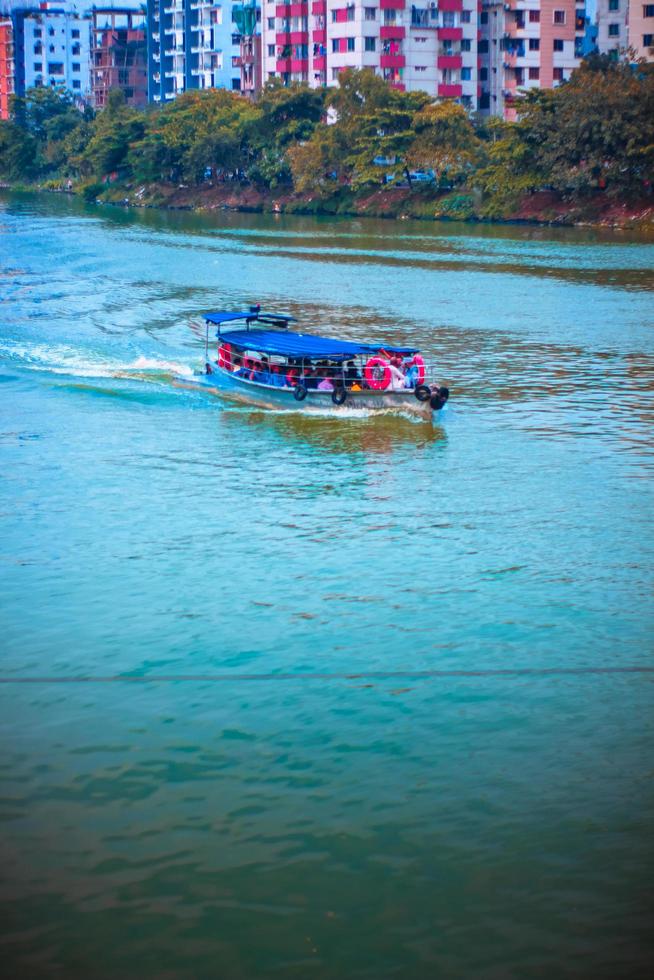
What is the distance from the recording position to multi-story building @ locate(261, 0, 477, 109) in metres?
110

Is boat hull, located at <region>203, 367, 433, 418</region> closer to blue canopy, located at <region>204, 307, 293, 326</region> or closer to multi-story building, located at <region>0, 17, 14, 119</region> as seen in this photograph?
blue canopy, located at <region>204, 307, 293, 326</region>

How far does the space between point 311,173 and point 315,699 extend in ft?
286

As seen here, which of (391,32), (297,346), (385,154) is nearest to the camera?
(297,346)

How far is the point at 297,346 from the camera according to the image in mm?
31766

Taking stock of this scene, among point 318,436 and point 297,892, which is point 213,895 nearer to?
point 297,892

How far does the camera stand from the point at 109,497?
78.4 ft

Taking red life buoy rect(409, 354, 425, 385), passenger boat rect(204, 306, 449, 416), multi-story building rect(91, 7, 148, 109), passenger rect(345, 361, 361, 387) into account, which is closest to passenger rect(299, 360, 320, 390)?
passenger boat rect(204, 306, 449, 416)

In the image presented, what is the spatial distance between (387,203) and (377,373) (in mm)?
67955

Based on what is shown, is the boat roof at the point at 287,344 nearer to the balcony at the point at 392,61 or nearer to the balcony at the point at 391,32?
the balcony at the point at 392,61

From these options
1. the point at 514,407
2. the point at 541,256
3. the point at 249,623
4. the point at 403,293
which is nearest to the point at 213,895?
the point at 249,623

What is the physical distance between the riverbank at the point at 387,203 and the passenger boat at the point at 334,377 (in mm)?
51067

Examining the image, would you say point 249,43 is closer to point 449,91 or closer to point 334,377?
point 449,91

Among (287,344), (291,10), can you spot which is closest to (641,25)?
(291,10)

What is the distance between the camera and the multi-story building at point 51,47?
18588 centimetres
